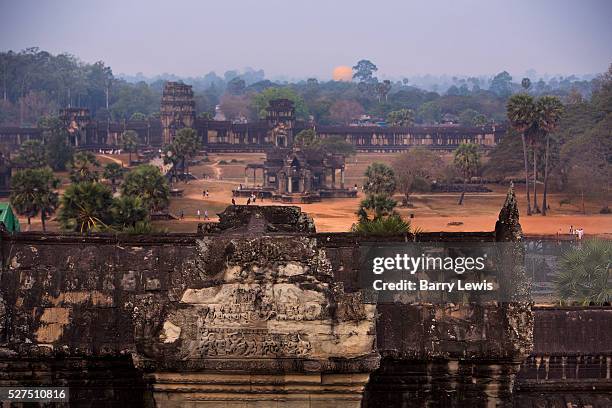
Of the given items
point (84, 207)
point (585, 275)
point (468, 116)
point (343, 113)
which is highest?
point (343, 113)

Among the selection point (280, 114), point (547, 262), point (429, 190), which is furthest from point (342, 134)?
point (547, 262)

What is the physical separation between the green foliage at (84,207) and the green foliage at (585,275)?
20.1m

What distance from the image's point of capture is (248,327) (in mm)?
8625

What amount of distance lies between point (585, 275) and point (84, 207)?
22015 millimetres

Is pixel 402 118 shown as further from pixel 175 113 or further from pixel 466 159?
pixel 466 159

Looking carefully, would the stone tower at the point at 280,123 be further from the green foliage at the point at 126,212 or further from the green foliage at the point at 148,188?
the green foliage at the point at 126,212

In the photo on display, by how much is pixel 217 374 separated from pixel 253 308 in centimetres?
71

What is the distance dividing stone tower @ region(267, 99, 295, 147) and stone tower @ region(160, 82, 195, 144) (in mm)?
11010

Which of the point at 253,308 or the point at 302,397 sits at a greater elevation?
the point at 253,308

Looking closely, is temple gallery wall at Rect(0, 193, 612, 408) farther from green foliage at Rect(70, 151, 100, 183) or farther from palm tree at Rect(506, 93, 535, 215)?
palm tree at Rect(506, 93, 535, 215)

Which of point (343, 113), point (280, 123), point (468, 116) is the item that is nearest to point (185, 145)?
point (280, 123)

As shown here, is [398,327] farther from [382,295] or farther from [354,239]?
[354,239]

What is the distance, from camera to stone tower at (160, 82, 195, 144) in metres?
132

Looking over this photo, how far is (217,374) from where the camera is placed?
877 centimetres
